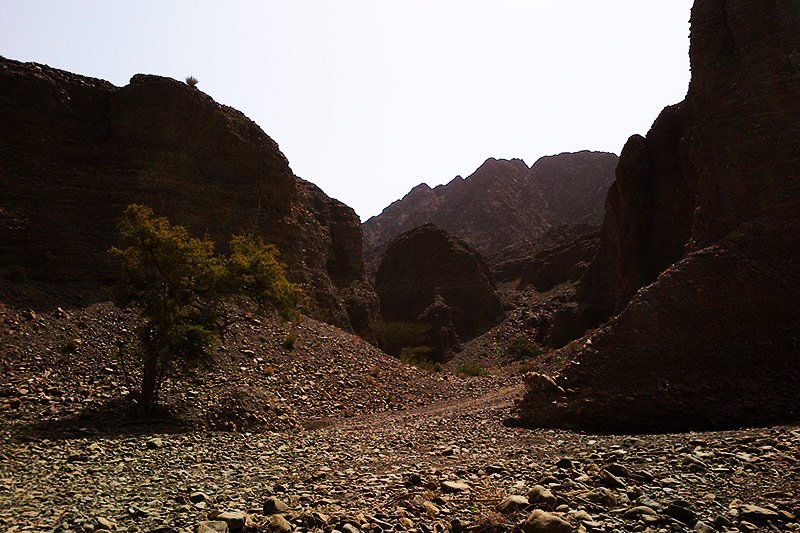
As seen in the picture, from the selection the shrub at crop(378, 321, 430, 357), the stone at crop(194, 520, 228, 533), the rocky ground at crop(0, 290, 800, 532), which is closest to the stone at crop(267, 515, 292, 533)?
the rocky ground at crop(0, 290, 800, 532)

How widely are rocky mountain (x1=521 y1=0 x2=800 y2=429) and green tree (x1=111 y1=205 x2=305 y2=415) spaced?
28.5 feet

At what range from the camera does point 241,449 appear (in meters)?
12.5

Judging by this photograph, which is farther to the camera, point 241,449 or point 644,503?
point 241,449

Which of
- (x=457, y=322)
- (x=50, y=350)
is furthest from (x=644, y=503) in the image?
(x=457, y=322)

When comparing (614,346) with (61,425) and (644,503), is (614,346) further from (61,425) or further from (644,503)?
(61,425)

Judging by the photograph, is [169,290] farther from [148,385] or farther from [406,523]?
[406,523]

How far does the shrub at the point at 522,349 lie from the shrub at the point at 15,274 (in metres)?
33.6

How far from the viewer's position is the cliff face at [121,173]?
76.4 ft

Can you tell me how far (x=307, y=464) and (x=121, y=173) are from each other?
2081 centimetres

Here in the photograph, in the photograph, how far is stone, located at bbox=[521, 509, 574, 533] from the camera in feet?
20.7

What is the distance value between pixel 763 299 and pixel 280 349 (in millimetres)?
16935

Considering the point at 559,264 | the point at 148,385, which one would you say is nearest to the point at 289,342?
the point at 148,385

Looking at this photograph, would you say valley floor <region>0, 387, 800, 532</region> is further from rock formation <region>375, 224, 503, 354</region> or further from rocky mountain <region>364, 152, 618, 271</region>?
rocky mountain <region>364, 152, 618, 271</region>

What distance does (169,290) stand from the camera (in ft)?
49.3
